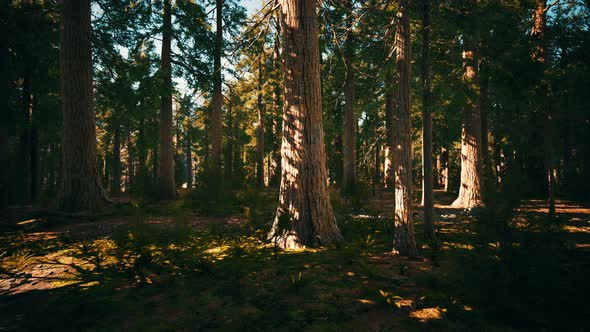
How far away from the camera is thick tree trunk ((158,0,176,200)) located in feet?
41.0

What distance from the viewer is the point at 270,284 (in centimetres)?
421

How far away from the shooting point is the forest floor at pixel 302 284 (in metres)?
3.08

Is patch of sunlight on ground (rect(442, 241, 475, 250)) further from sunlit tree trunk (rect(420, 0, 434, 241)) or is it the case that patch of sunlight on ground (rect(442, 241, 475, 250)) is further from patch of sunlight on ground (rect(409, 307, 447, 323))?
patch of sunlight on ground (rect(409, 307, 447, 323))

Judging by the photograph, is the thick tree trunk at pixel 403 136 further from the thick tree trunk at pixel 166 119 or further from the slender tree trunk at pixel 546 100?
the thick tree trunk at pixel 166 119

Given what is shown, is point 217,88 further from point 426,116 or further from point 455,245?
point 455,245

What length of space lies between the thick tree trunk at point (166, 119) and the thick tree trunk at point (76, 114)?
3899 mm

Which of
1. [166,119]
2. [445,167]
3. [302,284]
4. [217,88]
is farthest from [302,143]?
[445,167]

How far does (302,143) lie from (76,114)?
24.2 ft

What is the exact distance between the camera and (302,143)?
6.00 m

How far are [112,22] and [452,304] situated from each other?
14865 millimetres

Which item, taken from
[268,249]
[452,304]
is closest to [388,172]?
[268,249]

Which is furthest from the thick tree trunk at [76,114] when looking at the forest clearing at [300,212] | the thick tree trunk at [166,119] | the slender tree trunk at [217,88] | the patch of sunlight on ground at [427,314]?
the patch of sunlight on ground at [427,314]

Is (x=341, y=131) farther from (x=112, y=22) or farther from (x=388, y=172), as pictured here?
(x=112, y=22)

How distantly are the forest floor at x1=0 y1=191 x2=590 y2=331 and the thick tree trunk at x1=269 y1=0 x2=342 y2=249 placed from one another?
0.52 meters
